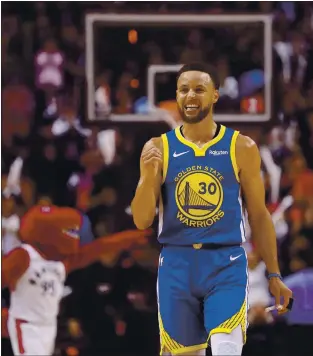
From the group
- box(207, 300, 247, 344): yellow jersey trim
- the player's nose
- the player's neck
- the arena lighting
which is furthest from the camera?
the arena lighting

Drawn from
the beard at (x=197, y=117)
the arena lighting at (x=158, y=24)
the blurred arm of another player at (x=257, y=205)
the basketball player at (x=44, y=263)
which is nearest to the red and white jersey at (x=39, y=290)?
the basketball player at (x=44, y=263)

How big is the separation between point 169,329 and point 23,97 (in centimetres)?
267

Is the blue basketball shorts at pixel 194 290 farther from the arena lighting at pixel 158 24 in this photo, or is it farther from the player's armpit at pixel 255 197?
the arena lighting at pixel 158 24

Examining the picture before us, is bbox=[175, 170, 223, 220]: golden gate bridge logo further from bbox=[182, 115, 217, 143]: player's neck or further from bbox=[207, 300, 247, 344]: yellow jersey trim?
bbox=[207, 300, 247, 344]: yellow jersey trim

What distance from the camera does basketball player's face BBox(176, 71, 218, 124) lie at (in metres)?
3.50

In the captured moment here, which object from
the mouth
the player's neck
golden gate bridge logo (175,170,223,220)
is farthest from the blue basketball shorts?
the mouth

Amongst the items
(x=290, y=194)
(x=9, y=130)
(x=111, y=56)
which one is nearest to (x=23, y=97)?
(x=9, y=130)

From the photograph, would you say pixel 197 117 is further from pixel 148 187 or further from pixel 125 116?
pixel 125 116

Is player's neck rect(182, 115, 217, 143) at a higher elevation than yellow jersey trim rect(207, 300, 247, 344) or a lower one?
higher

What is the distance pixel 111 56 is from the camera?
18.4 ft

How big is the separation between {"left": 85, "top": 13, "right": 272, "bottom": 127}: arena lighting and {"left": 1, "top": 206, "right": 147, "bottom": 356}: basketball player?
0.81 metres

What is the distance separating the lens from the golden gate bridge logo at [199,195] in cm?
350

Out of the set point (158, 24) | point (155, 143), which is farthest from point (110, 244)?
point (155, 143)

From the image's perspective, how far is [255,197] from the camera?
3.59 metres
